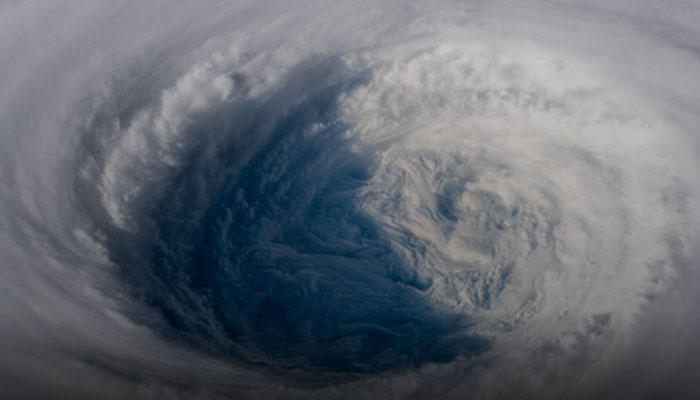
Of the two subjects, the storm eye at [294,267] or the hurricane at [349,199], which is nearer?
the hurricane at [349,199]

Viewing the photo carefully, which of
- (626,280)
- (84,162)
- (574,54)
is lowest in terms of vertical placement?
(626,280)

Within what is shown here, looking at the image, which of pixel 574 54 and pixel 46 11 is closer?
pixel 46 11

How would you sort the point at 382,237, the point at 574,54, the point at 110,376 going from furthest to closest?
the point at 382,237 < the point at 574,54 < the point at 110,376

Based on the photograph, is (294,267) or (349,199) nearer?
(294,267)

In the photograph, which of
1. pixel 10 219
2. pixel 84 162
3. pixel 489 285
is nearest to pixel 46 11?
pixel 84 162

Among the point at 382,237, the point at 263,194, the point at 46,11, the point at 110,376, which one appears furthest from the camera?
the point at 382,237

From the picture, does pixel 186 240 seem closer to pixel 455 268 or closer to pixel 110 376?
pixel 110 376

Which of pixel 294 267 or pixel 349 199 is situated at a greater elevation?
pixel 349 199

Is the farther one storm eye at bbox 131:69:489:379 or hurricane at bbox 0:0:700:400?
storm eye at bbox 131:69:489:379
